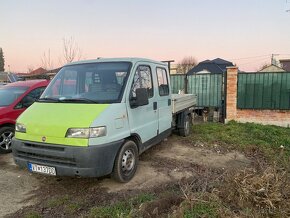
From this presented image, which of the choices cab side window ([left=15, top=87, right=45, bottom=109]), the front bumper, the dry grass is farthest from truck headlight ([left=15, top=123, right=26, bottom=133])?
the dry grass

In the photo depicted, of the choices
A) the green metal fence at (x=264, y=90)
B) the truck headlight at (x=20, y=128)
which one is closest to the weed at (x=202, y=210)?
the truck headlight at (x=20, y=128)

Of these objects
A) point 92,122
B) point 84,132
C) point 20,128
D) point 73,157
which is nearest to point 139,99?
point 92,122

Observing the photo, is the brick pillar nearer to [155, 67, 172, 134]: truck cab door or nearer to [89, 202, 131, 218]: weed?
[155, 67, 172, 134]: truck cab door

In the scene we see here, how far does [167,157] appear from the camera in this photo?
19.6 ft

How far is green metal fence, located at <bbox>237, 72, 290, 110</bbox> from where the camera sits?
9625 millimetres

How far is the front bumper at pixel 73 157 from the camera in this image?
367cm

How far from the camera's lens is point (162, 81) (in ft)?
19.2

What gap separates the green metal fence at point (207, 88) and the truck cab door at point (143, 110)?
6.38m

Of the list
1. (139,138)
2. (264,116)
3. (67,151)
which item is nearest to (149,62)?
(139,138)

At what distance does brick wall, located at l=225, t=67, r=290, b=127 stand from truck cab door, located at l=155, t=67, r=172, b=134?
464cm

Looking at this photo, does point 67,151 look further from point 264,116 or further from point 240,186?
point 264,116

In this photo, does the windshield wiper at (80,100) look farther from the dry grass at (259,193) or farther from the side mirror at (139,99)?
the dry grass at (259,193)

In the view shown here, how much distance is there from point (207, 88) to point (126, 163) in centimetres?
772

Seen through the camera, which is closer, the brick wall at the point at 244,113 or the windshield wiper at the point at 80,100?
the windshield wiper at the point at 80,100
